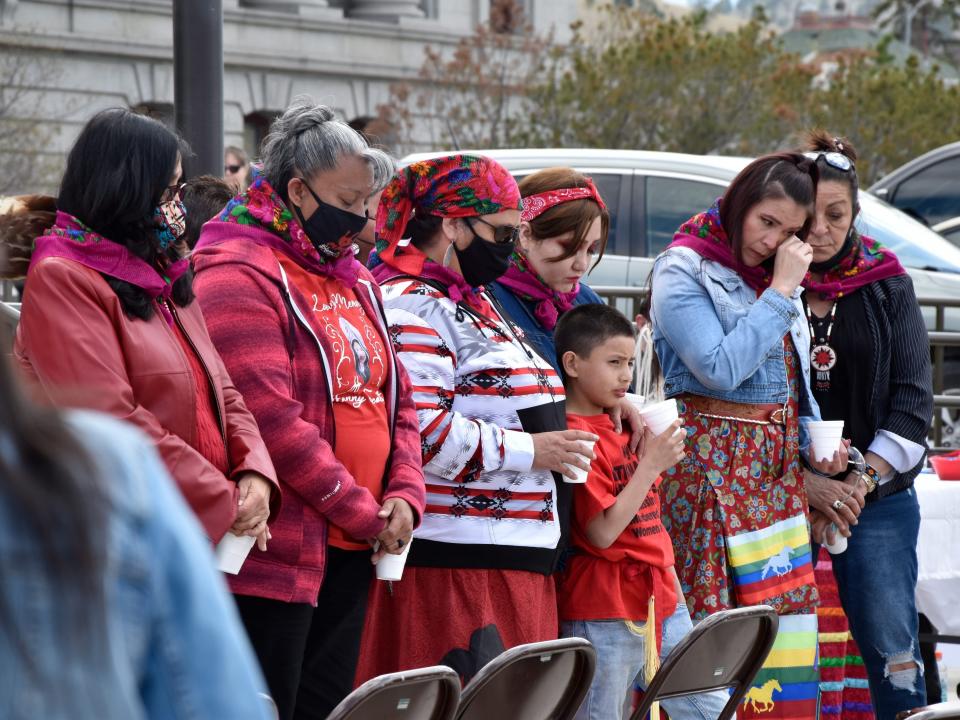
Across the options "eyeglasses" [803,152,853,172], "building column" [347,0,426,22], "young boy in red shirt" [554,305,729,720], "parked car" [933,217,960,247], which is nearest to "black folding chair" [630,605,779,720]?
"young boy in red shirt" [554,305,729,720]

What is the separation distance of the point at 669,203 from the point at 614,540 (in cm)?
569

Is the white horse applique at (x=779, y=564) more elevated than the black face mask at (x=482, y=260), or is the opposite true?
the black face mask at (x=482, y=260)

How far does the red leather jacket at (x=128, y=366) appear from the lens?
9.32 feet

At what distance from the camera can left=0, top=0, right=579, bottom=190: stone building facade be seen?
22141mm

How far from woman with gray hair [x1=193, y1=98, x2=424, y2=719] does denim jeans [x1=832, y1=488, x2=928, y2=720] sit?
1639mm

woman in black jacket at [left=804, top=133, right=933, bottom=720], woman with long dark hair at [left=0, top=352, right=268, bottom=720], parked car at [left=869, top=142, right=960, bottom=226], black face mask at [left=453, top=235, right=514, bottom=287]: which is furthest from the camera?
parked car at [left=869, top=142, right=960, bottom=226]

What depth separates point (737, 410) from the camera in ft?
13.8

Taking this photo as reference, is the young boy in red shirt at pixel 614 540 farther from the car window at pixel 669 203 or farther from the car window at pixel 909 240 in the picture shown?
the car window at pixel 909 240

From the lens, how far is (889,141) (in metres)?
25.2

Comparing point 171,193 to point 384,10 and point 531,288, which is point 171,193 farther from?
point 384,10

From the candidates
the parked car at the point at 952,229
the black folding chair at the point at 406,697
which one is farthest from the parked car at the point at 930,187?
the black folding chair at the point at 406,697

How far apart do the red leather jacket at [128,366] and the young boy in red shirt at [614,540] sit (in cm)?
110

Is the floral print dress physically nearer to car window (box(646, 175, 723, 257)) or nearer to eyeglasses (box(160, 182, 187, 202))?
eyeglasses (box(160, 182, 187, 202))

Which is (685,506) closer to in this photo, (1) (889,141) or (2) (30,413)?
(2) (30,413)
